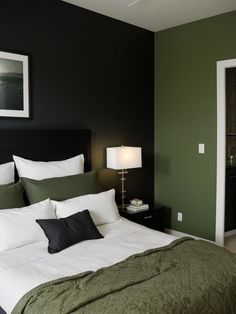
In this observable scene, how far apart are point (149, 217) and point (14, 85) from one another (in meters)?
2.08

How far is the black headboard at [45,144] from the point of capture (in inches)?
121

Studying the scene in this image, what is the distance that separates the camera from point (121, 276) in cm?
190

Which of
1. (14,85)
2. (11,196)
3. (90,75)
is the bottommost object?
(11,196)

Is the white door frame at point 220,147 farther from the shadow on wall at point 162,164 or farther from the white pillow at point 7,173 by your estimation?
the white pillow at point 7,173

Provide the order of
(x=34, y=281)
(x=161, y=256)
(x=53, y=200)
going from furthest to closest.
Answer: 1. (x=53, y=200)
2. (x=161, y=256)
3. (x=34, y=281)

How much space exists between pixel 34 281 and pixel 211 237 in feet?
Result: 9.03

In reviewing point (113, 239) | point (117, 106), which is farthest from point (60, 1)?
point (113, 239)

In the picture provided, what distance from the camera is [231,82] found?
198 inches

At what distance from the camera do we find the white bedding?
188cm

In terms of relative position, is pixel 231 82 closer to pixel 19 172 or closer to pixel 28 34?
pixel 28 34

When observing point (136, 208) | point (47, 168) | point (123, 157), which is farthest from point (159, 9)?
point (136, 208)

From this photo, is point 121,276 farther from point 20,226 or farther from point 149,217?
point 149,217

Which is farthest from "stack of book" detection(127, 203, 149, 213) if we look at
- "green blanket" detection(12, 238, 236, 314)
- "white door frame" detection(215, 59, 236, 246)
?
"green blanket" detection(12, 238, 236, 314)

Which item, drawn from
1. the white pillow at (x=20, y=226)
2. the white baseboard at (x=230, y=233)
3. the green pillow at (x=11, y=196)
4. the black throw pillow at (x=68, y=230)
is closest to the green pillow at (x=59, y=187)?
the green pillow at (x=11, y=196)
